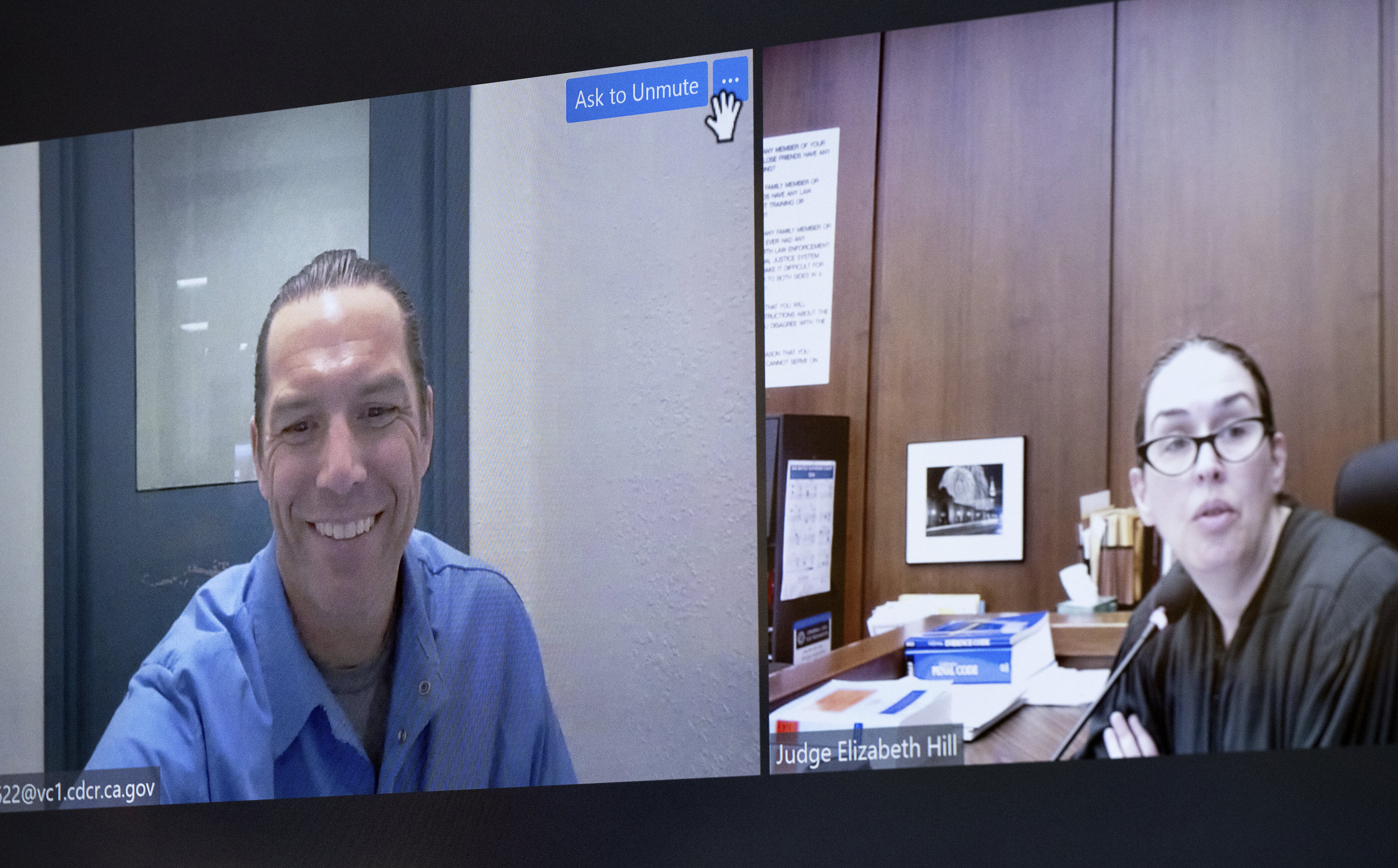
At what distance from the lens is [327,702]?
8.37ft

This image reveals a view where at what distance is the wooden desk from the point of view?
2.18m

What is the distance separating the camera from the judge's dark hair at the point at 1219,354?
2.11 meters

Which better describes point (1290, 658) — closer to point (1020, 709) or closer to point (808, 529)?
point (1020, 709)

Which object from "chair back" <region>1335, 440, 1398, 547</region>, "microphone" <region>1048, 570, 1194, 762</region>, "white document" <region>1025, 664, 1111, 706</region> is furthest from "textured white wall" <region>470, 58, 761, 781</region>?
"chair back" <region>1335, 440, 1398, 547</region>

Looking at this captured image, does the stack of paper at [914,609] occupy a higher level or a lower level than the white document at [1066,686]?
higher

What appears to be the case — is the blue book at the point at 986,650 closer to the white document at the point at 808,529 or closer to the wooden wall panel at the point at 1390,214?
the white document at the point at 808,529

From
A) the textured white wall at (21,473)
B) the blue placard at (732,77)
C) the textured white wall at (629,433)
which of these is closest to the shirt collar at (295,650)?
the textured white wall at (629,433)

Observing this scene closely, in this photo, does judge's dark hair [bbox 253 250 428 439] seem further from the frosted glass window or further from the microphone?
the microphone

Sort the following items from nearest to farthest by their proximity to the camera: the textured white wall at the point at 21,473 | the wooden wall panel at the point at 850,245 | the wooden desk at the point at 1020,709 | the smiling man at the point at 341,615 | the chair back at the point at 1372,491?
the chair back at the point at 1372,491, the wooden desk at the point at 1020,709, the wooden wall panel at the point at 850,245, the smiling man at the point at 341,615, the textured white wall at the point at 21,473

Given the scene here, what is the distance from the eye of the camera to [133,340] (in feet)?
8.86

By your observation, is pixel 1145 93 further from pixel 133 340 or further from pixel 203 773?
pixel 203 773

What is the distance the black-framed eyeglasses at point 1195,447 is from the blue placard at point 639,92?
1.09 m

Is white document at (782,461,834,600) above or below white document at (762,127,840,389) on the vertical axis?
below

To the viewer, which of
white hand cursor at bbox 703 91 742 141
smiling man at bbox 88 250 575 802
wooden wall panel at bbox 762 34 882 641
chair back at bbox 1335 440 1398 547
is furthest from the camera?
smiling man at bbox 88 250 575 802
